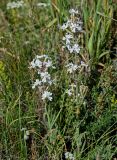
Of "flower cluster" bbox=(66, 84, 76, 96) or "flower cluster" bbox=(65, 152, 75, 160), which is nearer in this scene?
"flower cluster" bbox=(65, 152, 75, 160)

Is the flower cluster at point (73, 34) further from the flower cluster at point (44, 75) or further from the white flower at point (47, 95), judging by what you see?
the white flower at point (47, 95)

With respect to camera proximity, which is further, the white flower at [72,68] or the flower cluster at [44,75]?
the white flower at [72,68]

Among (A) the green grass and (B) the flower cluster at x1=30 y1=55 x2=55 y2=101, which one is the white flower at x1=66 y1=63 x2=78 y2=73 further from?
(B) the flower cluster at x1=30 y1=55 x2=55 y2=101

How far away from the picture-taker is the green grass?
2.67 m

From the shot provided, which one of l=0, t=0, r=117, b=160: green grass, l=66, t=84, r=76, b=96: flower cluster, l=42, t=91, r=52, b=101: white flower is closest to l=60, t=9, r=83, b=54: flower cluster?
l=0, t=0, r=117, b=160: green grass

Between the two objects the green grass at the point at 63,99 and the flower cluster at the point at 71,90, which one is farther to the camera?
the flower cluster at the point at 71,90

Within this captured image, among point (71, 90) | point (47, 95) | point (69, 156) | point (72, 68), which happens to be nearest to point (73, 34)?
point (72, 68)

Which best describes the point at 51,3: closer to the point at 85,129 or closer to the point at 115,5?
the point at 115,5

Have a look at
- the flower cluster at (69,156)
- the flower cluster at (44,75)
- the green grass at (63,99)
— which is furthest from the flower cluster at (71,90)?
the flower cluster at (69,156)

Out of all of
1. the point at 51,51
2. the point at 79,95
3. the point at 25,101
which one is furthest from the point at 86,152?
the point at 51,51

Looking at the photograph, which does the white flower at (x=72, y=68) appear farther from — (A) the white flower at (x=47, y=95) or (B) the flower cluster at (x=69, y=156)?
(B) the flower cluster at (x=69, y=156)

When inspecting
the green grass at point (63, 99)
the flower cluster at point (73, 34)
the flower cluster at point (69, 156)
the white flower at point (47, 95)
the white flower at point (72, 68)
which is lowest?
the flower cluster at point (69, 156)

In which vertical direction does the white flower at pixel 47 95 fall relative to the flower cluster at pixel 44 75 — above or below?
below

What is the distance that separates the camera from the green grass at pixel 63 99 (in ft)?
8.75
